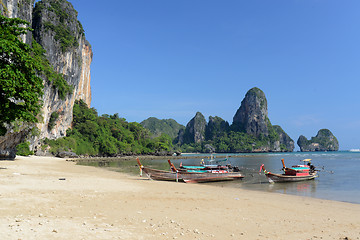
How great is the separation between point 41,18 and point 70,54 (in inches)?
477

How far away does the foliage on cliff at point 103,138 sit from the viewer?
77206 mm

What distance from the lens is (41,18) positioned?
228 feet

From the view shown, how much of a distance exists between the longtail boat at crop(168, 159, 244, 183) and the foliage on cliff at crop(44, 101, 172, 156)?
5205 centimetres

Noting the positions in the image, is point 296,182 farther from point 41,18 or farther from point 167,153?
point 167,153

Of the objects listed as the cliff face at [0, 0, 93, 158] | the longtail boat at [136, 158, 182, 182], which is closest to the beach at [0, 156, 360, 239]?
the longtail boat at [136, 158, 182, 182]

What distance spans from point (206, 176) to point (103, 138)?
225 feet

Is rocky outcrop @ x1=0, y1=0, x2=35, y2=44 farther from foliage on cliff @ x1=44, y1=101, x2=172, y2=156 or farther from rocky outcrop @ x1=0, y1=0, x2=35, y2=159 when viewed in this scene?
foliage on cliff @ x1=44, y1=101, x2=172, y2=156

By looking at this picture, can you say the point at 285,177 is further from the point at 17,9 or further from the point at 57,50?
the point at 57,50

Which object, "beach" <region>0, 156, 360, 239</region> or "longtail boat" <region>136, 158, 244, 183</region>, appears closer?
"beach" <region>0, 156, 360, 239</region>

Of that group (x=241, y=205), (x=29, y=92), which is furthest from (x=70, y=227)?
(x=29, y=92)

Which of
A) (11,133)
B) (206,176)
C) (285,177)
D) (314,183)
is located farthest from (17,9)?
(314,183)

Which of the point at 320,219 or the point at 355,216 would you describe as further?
the point at 355,216

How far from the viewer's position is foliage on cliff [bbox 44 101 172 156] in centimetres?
7721

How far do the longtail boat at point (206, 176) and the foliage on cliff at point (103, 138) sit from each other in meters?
52.1
